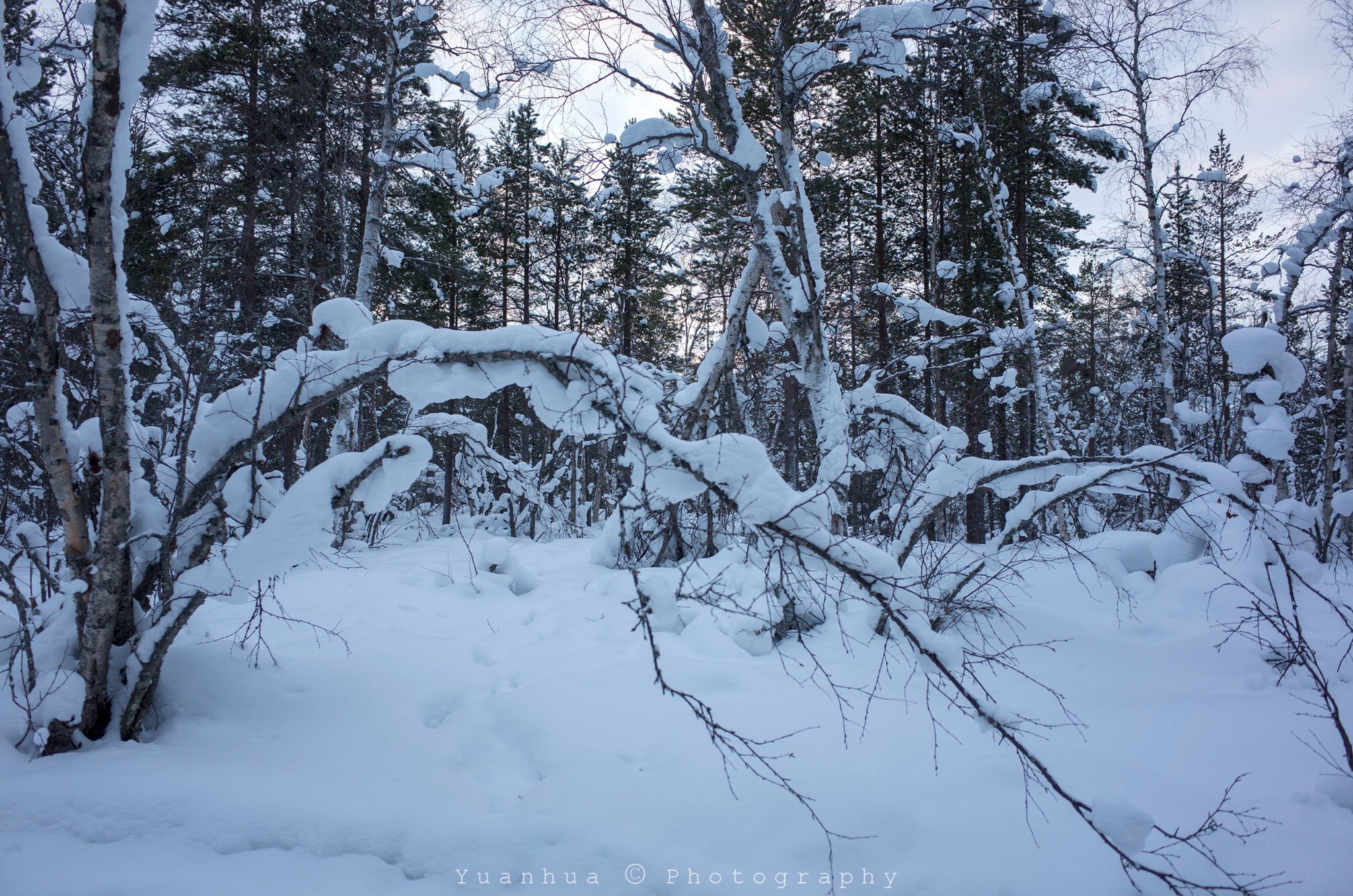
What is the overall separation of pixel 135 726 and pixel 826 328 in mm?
6423

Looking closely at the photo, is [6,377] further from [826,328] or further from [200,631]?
[826,328]

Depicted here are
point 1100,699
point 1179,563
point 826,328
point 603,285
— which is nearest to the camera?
point 1100,699

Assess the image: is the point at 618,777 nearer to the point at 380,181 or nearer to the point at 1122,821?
Result: the point at 1122,821

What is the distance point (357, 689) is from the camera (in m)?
3.38

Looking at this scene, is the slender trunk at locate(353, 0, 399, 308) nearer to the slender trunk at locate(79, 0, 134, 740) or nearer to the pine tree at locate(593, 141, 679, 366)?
the slender trunk at locate(79, 0, 134, 740)

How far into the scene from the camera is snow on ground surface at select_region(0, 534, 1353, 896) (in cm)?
227

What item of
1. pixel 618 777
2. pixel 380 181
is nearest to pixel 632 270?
pixel 380 181

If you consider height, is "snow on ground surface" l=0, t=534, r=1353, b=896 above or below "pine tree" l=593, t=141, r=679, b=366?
below

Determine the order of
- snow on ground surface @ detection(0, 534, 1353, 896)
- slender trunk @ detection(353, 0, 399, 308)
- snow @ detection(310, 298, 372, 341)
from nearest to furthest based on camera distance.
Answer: snow on ground surface @ detection(0, 534, 1353, 896) → snow @ detection(310, 298, 372, 341) → slender trunk @ detection(353, 0, 399, 308)

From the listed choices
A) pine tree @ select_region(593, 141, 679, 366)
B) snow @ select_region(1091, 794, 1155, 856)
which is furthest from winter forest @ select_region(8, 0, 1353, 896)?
pine tree @ select_region(593, 141, 679, 366)

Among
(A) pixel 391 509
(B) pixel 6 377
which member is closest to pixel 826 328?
(B) pixel 6 377

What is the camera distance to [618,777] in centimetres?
283

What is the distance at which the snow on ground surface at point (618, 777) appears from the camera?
2.27 m

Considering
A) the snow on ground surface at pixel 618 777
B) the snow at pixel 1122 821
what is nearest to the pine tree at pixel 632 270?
the snow on ground surface at pixel 618 777
